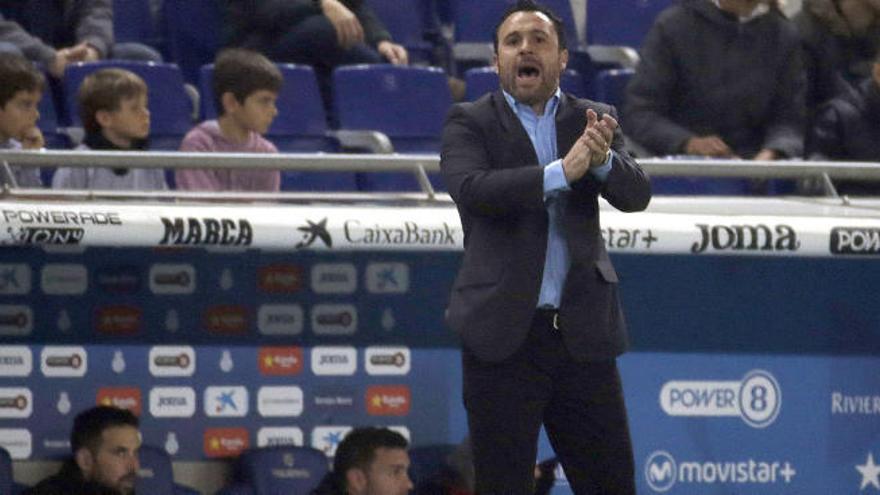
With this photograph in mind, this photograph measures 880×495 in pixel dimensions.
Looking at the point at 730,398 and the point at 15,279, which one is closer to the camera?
the point at 15,279

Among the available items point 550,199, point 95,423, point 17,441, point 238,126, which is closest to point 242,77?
point 238,126

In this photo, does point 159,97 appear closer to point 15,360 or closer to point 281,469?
point 15,360

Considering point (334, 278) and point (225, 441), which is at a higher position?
point (334, 278)

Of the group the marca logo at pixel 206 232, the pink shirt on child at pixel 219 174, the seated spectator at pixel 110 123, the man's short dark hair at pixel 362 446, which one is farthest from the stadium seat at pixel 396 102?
the marca logo at pixel 206 232

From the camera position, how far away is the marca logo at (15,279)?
582 centimetres

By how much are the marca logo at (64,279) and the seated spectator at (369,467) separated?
39.9 inches

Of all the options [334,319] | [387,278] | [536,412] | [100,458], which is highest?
[387,278]

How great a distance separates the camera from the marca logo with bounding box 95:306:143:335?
5.93 meters

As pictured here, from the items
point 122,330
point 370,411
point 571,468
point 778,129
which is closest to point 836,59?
point 778,129

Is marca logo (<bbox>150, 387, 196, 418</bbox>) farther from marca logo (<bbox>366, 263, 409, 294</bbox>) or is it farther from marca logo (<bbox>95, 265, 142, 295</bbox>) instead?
marca logo (<bbox>366, 263, 409, 294</bbox>)

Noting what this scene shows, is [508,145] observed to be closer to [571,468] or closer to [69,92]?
[571,468]

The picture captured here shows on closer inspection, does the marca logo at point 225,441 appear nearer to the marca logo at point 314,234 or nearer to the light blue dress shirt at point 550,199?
the marca logo at point 314,234

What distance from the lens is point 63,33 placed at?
7.66 metres

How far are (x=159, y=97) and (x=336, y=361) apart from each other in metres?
1.60
